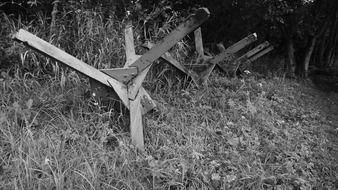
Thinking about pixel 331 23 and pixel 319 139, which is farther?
pixel 331 23

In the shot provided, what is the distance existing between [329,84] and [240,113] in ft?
15.7

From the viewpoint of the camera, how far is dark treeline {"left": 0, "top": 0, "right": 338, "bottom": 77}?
4.82 metres

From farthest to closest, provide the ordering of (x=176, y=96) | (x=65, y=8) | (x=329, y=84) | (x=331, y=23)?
(x=331, y=23)
(x=329, y=84)
(x=65, y=8)
(x=176, y=96)

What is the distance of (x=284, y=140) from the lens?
10.4ft

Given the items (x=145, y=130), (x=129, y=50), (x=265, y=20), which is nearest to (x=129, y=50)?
(x=129, y=50)

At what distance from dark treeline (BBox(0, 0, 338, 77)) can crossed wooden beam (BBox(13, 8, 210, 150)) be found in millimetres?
1778

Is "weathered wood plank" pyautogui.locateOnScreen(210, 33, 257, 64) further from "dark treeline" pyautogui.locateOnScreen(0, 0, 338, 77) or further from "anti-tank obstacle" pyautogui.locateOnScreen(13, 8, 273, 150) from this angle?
"anti-tank obstacle" pyautogui.locateOnScreen(13, 8, 273, 150)

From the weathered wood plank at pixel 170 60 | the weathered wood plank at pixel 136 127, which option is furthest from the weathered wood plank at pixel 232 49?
the weathered wood plank at pixel 136 127

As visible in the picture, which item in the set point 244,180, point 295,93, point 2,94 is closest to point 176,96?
point 244,180

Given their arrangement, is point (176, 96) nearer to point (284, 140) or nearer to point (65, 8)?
point (284, 140)

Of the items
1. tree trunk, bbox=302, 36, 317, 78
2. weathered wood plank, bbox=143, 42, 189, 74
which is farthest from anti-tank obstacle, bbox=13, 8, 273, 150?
tree trunk, bbox=302, 36, 317, 78

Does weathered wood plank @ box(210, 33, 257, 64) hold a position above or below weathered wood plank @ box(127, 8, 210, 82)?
above

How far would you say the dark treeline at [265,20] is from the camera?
4.82 metres

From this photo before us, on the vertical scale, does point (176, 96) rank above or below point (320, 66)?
below
